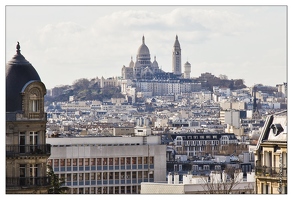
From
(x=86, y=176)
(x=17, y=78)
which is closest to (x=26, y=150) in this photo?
(x=17, y=78)

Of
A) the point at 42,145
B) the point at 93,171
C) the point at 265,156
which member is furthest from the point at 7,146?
the point at 93,171

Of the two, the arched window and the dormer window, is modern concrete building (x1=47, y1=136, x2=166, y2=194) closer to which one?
the dormer window

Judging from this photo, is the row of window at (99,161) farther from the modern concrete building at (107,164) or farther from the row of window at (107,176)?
the row of window at (107,176)

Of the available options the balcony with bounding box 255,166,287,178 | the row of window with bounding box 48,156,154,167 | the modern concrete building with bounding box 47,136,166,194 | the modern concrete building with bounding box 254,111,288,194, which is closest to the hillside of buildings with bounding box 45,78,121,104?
the modern concrete building with bounding box 47,136,166,194

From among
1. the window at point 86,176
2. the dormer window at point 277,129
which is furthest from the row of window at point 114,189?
the dormer window at point 277,129

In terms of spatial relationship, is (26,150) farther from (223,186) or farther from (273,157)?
(223,186)
